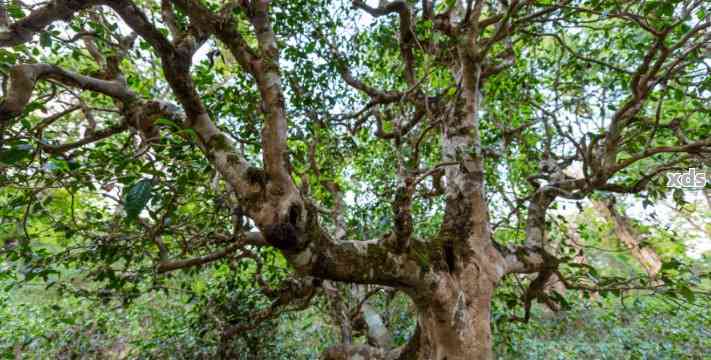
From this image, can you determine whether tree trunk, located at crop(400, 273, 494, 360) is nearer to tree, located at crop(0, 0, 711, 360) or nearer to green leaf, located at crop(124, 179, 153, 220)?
tree, located at crop(0, 0, 711, 360)

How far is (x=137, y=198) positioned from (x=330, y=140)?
2.41 m

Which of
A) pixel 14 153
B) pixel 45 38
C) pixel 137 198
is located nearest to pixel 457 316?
pixel 137 198

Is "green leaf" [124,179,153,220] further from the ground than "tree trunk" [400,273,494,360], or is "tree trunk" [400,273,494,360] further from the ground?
"green leaf" [124,179,153,220]

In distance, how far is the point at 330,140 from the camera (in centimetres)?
325

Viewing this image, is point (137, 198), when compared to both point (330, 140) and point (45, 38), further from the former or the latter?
point (330, 140)

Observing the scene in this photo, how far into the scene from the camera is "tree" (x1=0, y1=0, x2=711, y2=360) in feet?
5.10

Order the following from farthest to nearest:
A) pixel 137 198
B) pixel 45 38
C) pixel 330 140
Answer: pixel 330 140
pixel 45 38
pixel 137 198

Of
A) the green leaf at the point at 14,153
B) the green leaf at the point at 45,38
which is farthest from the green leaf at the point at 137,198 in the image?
the green leaf at the point at 45,38

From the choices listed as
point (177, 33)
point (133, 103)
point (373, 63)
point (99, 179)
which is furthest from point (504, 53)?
→ point (99, 179)

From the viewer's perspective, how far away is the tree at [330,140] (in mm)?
1556

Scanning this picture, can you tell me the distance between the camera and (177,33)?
6.36 ft

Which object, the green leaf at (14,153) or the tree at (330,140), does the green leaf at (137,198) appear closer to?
the tree at (330,140)

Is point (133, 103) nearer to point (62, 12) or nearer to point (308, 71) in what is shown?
point (62, 12)

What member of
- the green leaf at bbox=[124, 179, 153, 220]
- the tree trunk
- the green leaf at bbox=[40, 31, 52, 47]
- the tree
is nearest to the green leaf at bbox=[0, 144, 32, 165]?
the tree
